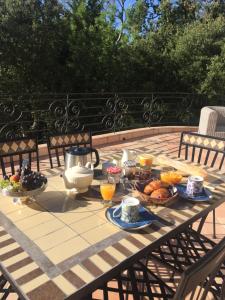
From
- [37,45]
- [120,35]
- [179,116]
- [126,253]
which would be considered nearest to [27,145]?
[126,253]

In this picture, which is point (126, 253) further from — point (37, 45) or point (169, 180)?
point (37, 45)

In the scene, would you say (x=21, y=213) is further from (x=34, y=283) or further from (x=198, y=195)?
(x=198, y=195)

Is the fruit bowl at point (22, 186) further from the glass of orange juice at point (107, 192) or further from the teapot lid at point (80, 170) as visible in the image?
the glass of orange juice at point (107, 192)

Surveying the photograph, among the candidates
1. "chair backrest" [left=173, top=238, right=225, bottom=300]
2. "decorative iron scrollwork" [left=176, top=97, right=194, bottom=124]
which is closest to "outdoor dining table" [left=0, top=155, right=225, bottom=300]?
"chair backrest" [left=173, top=238, right=225, bottom=300]

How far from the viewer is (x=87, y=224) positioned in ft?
4.31

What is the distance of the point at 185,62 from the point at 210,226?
8.34 meters

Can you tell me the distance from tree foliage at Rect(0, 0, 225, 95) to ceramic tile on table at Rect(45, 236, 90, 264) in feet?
27.8

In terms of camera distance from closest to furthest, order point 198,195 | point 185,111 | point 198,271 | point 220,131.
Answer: point 198,271 < point 198,195 < point 220,131 < point 185,111

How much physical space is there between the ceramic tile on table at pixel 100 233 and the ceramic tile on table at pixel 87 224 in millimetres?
25

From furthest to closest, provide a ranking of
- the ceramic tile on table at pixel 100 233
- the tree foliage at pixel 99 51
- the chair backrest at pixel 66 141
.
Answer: the tree foliage at pixel 99 51 < the chair backrest at pixel 66 141 < the ceramic tile on table at pixel 100 233

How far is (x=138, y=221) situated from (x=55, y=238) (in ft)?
1.23

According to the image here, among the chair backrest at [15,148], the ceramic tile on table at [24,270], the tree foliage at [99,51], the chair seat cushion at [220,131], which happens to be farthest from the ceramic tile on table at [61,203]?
the tree foliage at [99,51]

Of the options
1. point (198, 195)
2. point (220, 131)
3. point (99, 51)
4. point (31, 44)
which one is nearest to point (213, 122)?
point (220, 131)

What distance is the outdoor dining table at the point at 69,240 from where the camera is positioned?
97 cm
